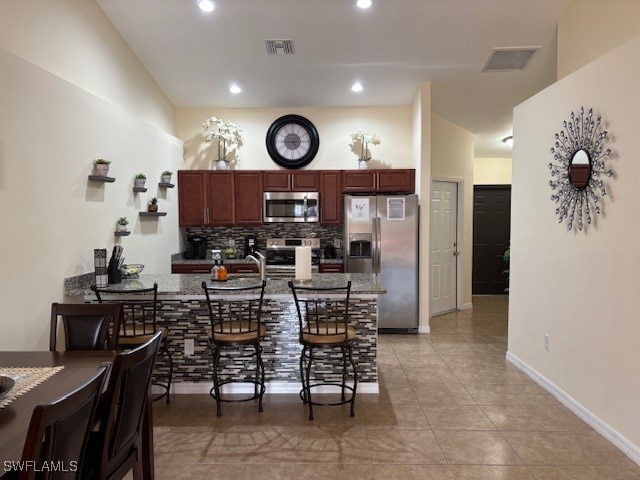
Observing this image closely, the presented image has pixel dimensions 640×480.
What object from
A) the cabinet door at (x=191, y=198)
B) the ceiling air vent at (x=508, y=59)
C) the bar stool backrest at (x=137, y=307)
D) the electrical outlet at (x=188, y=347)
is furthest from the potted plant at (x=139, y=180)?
the ceiling air vent at (x=508, y=59)

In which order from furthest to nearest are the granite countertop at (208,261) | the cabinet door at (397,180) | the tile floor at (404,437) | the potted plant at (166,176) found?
the cabinet door at (397,180), the granite countertop at (208,261), the potted plant at (166,176), the tile floor at (404,437)

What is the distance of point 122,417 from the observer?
5.68ft

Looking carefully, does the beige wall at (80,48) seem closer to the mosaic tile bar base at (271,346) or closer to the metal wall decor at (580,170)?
the mosaic tile bar base at (271,346)

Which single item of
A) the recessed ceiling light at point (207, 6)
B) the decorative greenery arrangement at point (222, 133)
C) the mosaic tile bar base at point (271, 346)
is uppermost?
the recessed ceiling light at point (207, 6)

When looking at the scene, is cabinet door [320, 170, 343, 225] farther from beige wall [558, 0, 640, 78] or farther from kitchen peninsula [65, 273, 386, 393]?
beige wall [558, 0, 640, 78]

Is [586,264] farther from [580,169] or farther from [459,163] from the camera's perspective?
[459,163]

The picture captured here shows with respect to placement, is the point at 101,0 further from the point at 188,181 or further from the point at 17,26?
the point at 188,181

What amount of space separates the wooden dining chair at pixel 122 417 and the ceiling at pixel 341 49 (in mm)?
3386

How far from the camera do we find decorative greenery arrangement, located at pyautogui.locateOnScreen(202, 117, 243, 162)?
5.81m

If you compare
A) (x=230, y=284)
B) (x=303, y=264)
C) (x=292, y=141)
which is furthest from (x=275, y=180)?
(x=230, y=284)

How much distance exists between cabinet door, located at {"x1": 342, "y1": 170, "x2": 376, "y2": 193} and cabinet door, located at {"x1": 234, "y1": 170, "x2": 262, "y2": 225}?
3.75ft

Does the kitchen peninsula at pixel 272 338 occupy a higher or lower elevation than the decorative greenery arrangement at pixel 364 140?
lower

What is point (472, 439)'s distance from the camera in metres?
2.81

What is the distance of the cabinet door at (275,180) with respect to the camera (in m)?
5.75
